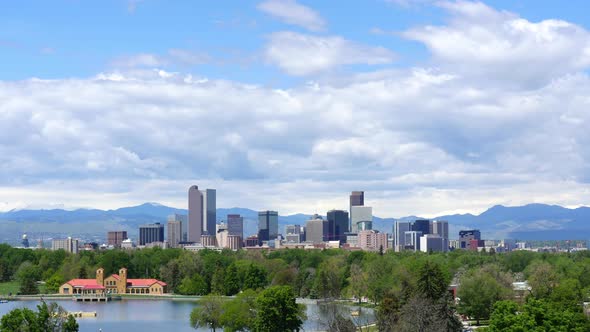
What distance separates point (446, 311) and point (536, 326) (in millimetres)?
7817

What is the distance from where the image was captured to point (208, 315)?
7231cm

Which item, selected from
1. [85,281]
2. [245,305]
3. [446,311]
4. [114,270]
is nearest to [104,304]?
[85,281]

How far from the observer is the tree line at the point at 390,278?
184 feet

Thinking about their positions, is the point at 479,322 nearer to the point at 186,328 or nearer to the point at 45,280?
the point at 186,328

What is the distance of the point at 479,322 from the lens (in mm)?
76750

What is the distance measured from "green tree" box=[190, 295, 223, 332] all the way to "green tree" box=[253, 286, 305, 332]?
6.33m

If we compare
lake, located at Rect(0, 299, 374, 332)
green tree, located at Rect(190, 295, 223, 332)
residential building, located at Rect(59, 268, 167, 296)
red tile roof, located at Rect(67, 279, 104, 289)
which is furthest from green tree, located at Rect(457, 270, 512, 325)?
red tile roof, located at Rect(67, 279, 104, 289)

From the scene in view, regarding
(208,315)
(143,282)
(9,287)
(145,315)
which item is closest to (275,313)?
(208,315)

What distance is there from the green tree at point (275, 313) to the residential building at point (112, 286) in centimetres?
6918

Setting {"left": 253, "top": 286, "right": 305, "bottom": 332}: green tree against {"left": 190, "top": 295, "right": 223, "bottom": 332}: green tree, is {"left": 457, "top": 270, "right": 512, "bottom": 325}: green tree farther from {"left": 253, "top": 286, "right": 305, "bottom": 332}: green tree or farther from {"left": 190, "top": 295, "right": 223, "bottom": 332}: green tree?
{"left": 190, "top": 295, "right": 223, "bottom": 332}: green tree

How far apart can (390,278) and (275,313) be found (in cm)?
3620

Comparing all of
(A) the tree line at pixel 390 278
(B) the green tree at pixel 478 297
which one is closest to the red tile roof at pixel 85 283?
(A) the tree line at pixel 390 278

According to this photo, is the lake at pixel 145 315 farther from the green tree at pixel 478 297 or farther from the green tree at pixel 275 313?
the green tree at pixel 478 297

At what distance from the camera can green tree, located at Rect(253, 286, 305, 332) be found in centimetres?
6494
